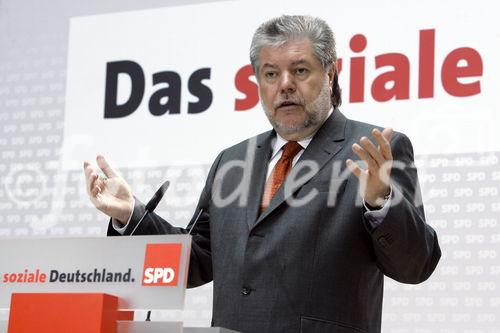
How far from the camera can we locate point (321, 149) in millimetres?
2365

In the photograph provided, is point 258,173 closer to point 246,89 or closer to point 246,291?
point 246,291

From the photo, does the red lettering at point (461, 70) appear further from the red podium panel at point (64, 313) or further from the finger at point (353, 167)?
the red podium panel at point (64, 313)

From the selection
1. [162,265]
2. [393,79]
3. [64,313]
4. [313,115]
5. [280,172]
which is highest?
[393,79]

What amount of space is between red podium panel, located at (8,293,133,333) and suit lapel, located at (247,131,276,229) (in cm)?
60

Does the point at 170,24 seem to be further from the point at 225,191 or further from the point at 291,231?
the point at 291,231

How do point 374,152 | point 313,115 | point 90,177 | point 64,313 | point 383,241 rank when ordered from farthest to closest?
point 313,115, point 90,177, point 383,241, point 374,152, point 64,313

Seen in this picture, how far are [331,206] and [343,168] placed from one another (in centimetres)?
13

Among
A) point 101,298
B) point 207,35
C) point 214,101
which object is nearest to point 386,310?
point 214,101

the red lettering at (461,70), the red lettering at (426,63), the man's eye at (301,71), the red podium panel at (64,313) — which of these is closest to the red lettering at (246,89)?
the red lettering at (426,63)

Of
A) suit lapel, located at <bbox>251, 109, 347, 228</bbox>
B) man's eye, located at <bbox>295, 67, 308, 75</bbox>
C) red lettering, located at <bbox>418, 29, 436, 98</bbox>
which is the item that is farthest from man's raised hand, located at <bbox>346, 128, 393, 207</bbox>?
red lettering, located at <bbox>418, 29, 436, 98</bbox>

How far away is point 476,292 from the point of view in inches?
131

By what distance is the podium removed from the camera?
Answer: 1744mm

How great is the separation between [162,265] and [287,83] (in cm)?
84

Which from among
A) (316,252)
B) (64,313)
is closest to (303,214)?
(316,252)
